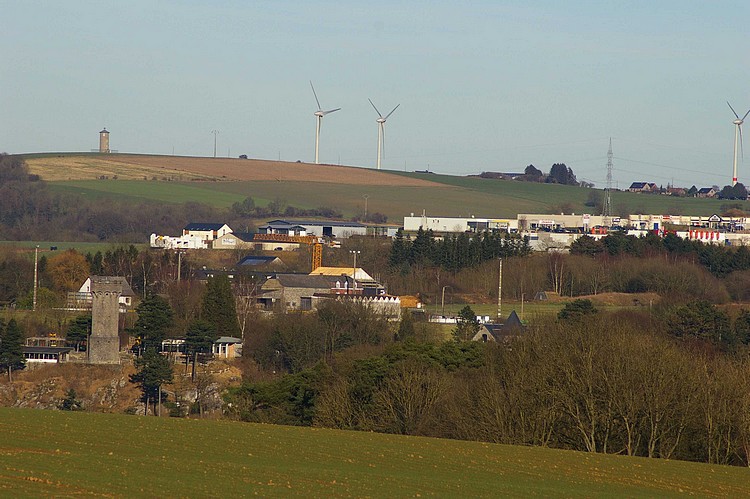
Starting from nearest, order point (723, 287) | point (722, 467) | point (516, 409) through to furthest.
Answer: point (722, 467) < point (516, 409) < point (723, 287)

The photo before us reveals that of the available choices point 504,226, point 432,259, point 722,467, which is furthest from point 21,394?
point 504,226

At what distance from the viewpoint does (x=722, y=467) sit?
34.2 metres

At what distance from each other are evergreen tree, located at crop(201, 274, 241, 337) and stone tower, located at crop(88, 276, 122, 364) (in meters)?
5.64

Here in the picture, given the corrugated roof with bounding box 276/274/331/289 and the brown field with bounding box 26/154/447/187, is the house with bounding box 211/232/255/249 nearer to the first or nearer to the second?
A: the corrugated roof with bounding box 276/274/331/289

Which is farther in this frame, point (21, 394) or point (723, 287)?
point (723, 287)

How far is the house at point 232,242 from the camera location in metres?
132

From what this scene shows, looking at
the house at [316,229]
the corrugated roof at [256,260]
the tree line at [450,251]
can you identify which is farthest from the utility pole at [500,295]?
the house at [316,229]

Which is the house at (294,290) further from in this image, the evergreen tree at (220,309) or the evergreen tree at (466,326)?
the evergreen tree at (466,326)

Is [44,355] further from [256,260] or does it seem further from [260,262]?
[256,260]

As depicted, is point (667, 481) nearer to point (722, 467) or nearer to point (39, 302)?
point (722, 467)

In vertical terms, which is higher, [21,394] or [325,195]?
[325,195]

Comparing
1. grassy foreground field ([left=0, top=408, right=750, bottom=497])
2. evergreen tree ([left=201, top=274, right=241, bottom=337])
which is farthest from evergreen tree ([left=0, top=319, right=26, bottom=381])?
grassy foreground field ([left=0, top=408, right=750, bottom=497])

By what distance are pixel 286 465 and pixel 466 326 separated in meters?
50.7

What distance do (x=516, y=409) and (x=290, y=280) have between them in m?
57.4
